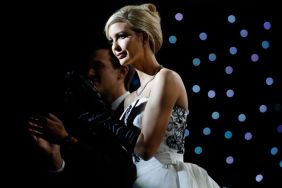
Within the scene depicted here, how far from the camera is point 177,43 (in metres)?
2.08

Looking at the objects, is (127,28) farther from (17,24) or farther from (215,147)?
(215,147)

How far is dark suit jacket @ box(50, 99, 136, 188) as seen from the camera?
5.06ft

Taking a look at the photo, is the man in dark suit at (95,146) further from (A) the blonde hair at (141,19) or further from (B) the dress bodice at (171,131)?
(A) the blonde hair at (141,19)

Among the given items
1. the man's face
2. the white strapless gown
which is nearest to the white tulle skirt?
the white strapless gown

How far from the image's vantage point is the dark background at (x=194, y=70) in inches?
65.0

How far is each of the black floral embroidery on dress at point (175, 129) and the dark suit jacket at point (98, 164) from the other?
0.16 meters

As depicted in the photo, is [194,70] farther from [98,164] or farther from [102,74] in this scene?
[98,164]

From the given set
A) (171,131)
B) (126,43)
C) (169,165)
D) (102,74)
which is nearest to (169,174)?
(169,165)

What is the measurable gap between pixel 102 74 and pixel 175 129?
529mm

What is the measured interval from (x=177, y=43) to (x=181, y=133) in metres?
0.67

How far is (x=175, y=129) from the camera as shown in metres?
1.49

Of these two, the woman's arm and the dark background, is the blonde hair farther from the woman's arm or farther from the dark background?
the dark background

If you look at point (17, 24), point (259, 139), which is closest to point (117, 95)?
point (17, 24)

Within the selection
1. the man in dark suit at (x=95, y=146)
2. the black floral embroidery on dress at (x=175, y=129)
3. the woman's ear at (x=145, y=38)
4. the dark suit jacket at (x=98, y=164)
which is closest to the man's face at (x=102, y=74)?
the man in dark suit at (x=95, y=146)
